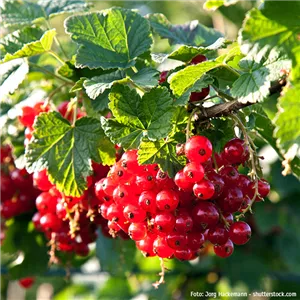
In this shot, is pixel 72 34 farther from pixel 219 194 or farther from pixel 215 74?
pixel 219 194

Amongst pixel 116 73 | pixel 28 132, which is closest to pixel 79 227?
pixel 28 132

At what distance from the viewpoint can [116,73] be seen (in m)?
1.04

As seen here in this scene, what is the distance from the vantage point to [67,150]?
111 centimetres

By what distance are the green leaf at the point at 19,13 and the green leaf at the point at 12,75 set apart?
6.4 inches

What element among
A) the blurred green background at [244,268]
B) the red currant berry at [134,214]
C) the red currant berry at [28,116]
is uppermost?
the red currant berry at [134,214]

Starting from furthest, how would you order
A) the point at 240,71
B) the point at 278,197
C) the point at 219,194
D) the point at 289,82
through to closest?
1. the point at 278,197
2. the point at 240,71
3. the point at 219,194
4. the point at 289,82

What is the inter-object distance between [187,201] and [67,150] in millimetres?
301

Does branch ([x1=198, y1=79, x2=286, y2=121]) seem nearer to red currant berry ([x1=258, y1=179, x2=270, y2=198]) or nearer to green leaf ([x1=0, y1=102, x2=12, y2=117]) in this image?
red currant berry ([x1=258, y1=179, x2=270, y2=198])

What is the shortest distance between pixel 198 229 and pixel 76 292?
181cm

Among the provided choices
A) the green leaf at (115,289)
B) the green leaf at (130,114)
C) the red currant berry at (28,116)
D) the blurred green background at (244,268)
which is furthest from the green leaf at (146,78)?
the green leaf at (115,289)

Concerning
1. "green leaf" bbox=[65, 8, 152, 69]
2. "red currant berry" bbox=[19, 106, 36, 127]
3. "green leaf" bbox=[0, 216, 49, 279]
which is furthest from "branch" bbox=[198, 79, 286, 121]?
"green leaf" bbox=[0, 216, 49, 279]

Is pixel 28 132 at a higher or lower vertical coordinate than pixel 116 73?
lower

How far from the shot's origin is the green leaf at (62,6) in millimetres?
1301

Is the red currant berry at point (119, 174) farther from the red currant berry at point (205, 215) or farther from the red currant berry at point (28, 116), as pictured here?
the red currant berry at point (28, 116)
